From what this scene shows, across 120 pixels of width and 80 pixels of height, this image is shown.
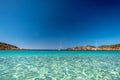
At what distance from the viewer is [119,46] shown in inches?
7707

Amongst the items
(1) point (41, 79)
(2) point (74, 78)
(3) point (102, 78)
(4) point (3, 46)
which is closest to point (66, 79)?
(2) point (74, 78)

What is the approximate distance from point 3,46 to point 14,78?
184 m

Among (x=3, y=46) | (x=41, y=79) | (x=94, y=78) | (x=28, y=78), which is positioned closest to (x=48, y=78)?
(x=41, y=79)

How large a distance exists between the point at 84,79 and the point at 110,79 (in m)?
1.70

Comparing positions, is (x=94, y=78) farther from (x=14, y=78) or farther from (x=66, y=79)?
(x=14, y=78)

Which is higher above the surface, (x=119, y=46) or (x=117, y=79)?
(x=119, y=46)

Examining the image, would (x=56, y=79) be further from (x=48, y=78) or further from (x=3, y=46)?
(x=3, y=46)

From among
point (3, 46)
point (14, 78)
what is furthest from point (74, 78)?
point (3, 46)

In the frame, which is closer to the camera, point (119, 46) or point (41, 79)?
point (41, 79)

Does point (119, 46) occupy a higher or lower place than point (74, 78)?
higher

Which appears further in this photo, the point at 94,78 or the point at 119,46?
the point at 119,46

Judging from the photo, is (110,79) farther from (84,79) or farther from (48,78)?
(48,78)

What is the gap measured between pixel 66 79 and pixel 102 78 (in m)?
2.46

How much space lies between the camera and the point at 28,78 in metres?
12.6
